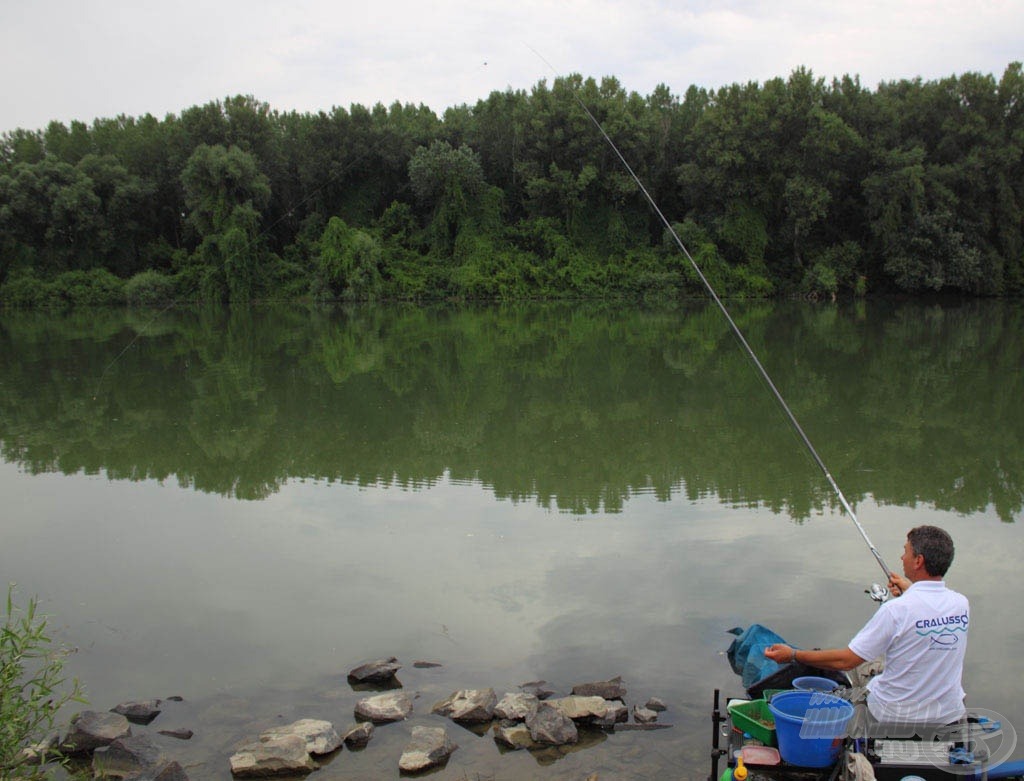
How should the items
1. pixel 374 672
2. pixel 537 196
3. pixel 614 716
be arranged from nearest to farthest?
pixel 614 716, pixel 374 672, pixel 537 196

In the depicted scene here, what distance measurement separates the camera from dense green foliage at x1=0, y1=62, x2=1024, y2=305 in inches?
1238

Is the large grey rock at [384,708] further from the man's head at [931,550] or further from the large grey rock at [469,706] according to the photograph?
the man's head at [931,550]

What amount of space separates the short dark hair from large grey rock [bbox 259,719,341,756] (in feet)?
9.07

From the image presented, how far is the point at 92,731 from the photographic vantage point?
4055 millimetres

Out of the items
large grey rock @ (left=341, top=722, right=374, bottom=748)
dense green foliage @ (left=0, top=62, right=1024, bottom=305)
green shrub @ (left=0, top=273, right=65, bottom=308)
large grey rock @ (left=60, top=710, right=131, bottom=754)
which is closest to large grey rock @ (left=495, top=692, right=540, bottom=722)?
large grey rock @ (left=341, top=722, right=374, bottom=748)

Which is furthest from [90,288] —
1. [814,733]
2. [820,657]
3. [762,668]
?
[814,733]

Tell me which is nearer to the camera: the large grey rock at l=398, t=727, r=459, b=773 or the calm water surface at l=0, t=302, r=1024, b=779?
the large grey rock at l=398, t=727, r=459, b=773

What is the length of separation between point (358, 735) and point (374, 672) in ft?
1.89

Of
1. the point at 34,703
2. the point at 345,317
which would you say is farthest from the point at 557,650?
the point at 345,317

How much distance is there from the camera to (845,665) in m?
3.15

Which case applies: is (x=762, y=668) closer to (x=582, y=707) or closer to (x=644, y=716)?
(x=644, y=716)

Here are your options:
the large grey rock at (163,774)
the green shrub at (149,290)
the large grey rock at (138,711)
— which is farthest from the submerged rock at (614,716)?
the green shrub at (149,290)

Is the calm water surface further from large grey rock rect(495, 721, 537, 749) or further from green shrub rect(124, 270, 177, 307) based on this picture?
green shrub rect(124, 270, 177, 307)

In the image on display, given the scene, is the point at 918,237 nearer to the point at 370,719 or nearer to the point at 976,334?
the point at 976,334
